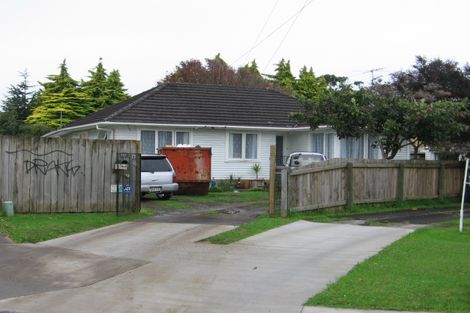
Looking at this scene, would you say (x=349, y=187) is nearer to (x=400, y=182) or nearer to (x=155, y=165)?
(x=400, y=182)

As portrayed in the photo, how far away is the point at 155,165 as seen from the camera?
61.0ft

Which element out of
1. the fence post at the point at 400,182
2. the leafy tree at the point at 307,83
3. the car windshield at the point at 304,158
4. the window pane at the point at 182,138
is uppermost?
the leafy tree at the point at 307,83

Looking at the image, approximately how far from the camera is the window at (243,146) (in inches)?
1038

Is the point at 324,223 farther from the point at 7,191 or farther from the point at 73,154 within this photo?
the point at 7,191

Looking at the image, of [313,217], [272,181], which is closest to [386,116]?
[313,217]

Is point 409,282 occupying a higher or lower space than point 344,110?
lower

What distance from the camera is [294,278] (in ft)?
26.9

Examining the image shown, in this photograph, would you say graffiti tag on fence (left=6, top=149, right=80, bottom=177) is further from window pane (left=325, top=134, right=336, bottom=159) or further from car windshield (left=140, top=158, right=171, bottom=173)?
window pane (left=325, top=134, right=336, bottom=159)

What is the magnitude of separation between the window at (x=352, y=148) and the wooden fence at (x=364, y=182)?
632cm

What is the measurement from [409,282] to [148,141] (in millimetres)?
18570

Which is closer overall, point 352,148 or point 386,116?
point 386,116

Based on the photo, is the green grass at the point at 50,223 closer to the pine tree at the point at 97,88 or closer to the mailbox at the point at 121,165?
the mailbox at the point at 121,165

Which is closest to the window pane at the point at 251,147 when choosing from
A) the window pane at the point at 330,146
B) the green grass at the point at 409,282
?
the window pane at the point at 330,146

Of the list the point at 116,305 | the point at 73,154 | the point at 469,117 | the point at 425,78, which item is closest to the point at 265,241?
the point at 116,305
